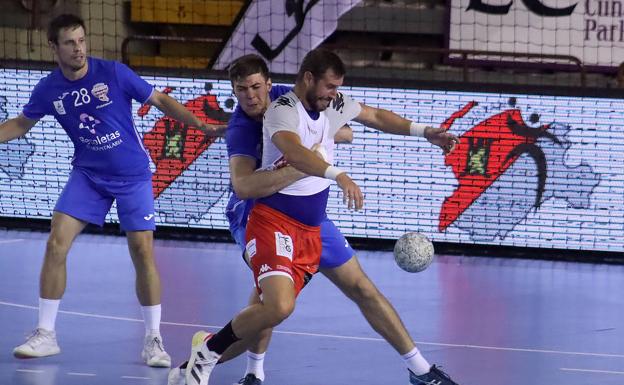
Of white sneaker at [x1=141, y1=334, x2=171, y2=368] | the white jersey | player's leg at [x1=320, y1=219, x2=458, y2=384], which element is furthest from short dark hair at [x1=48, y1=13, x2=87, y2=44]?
player's leg at [x1=320, y1=219, x2=458, y2=384]

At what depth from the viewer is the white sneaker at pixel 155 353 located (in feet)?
22.6

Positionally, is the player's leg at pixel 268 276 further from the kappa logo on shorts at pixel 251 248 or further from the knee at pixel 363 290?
the knee at pixel 363 290

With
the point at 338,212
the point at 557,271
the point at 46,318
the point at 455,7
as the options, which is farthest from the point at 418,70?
the point at 46,318

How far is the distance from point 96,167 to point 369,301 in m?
2.03

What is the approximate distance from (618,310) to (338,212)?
3526 millimetres

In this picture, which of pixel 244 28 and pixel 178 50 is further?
pixel 178 50

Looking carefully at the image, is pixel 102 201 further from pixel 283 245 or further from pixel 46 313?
pixel 283 245

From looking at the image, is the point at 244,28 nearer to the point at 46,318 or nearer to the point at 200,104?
the point at 200,104

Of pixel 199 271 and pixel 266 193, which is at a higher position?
pixel 266 193

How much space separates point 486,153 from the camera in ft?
38.0

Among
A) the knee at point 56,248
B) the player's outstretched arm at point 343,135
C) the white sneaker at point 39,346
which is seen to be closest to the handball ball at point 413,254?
the player's outstretched arm at point 343,135

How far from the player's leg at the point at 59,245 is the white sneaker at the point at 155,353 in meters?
0.56

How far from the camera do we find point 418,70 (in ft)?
51.2

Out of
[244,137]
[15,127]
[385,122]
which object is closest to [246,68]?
[244,137]
